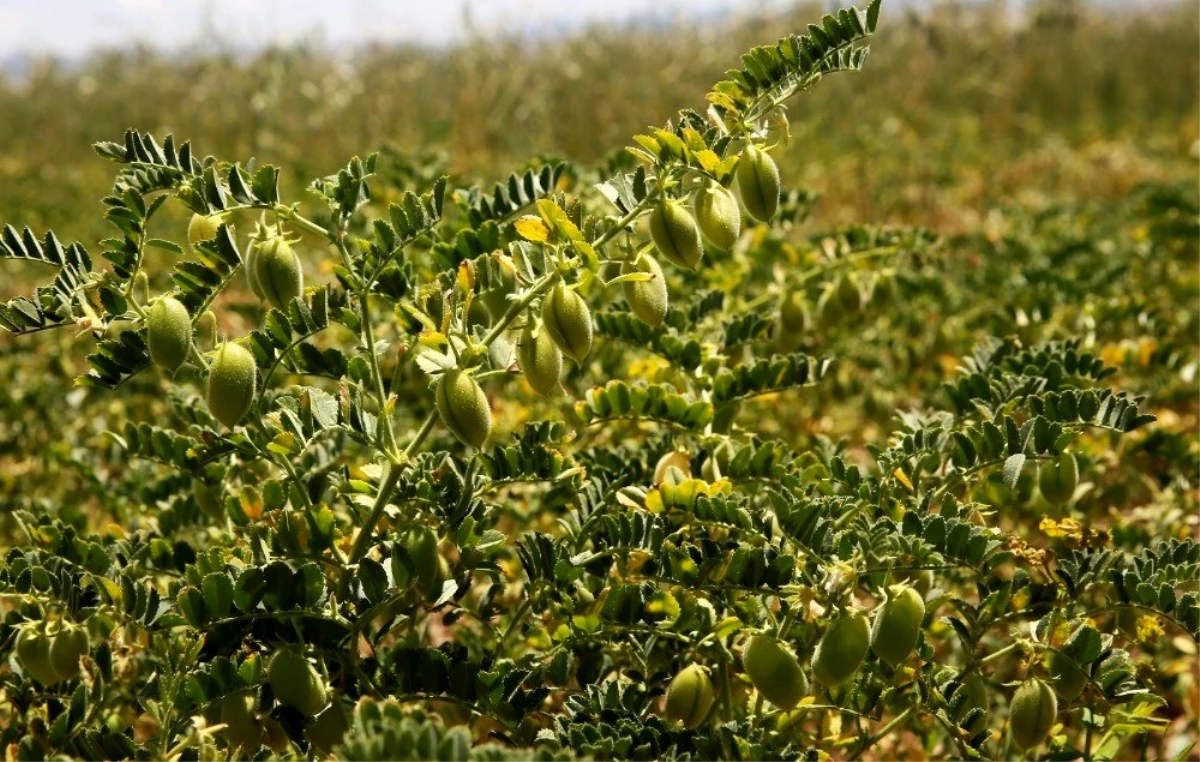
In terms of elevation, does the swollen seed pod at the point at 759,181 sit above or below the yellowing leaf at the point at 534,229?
below

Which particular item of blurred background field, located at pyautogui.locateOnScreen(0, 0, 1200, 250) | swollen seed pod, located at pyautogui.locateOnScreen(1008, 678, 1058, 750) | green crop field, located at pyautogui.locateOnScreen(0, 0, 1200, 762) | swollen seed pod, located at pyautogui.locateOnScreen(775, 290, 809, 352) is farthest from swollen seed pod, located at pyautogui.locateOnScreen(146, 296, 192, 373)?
blurred background field, located at pyautogui.locateOnScreen(0, 0, 1200, 250)

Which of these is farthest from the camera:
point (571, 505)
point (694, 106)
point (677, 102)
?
point (677, 102)

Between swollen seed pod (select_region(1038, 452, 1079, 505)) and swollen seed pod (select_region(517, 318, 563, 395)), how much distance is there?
544mm

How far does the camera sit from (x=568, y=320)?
2.96 ft

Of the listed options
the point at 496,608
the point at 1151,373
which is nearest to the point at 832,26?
the point at 496,608

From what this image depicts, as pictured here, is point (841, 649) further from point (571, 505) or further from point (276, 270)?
point (276, 270)

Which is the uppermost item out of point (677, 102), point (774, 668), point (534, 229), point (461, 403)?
point (534, 229)

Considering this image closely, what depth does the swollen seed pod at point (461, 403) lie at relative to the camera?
0.89m

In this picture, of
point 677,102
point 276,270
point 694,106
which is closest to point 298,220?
point 276,270

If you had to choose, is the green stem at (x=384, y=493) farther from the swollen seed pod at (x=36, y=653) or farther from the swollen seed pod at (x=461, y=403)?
the swollen seed pod at (x=36, y=653)

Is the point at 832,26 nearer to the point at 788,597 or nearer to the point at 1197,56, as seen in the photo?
the point at 788,597

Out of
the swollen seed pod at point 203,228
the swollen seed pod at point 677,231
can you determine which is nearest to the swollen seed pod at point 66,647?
the swollen seed pod at point 203,228

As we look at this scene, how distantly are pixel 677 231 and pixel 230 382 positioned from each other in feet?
1.26

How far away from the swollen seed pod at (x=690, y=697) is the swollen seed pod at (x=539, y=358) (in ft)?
0.91
